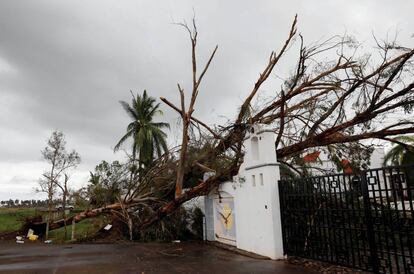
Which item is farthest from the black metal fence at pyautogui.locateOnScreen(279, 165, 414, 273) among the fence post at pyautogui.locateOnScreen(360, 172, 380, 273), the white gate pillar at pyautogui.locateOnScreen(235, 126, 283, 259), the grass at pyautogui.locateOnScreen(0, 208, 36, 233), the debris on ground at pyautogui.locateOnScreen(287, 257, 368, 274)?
the grass at pyautogui.locateOnScreen(0, 208, 36, 233)

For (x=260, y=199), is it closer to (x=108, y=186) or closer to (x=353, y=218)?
(x=353, y=218)

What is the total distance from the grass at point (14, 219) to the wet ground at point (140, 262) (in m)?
6.48

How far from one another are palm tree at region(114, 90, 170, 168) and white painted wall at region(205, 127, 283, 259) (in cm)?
1663

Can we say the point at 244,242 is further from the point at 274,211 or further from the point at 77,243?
the point at 77,243

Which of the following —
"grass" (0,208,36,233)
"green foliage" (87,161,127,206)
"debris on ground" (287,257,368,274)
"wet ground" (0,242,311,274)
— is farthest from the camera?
"grass" (0,208,36,233)

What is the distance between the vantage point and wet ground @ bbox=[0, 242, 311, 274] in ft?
24.4

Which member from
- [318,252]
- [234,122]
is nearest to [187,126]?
[234,122]

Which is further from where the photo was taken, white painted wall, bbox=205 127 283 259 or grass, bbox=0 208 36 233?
grass, bbox=0 208 36 233

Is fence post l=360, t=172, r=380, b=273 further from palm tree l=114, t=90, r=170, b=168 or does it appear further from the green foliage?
palm tree l=114, t=90, r=170, b=168

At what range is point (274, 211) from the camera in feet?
27.2

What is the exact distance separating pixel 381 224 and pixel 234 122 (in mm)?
6029

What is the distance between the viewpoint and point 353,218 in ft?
21.1

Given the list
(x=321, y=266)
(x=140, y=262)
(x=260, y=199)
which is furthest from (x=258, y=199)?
(x=140, y=262)

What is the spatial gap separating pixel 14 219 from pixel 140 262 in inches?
671
